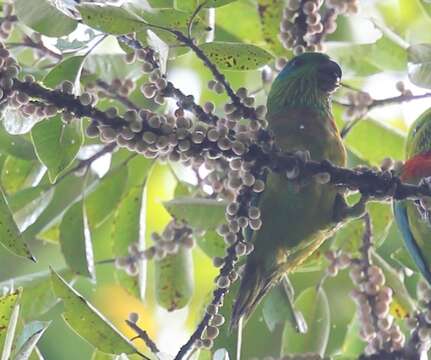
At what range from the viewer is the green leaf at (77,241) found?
226 cm

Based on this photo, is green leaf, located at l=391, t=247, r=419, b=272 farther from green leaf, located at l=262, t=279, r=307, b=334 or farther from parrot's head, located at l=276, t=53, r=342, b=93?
parrot's head, located at l=276, t=53, r=342, b=93

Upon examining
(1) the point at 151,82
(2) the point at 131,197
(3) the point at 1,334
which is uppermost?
(1) the point at 151,82

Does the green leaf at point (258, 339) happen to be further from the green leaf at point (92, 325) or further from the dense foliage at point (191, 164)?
the green leaf at point (92, 325)

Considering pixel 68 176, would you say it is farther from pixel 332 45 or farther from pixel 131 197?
pixel 332 45

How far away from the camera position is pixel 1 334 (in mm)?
1710

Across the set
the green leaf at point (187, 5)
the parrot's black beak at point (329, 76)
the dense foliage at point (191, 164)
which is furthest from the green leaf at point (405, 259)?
the green leaf at point (187, 5)

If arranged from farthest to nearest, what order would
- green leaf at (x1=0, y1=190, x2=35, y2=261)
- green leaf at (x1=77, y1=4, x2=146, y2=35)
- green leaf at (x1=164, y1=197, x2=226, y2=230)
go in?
green leaf at (x1=164, y1=197, x2=226, y2=230)
green leaf at (x1=0, y1=190, x2=35, y2=261)
green leaf at (x1=77, y1=4, x2=146, y2=35)

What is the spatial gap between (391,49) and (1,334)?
4.44 ft

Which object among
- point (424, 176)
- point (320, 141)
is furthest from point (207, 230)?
point (424, 176)

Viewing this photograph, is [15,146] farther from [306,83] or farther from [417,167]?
[417,167]

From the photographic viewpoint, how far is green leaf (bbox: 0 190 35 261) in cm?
174

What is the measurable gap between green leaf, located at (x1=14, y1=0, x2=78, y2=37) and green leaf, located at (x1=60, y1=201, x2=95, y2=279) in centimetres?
61

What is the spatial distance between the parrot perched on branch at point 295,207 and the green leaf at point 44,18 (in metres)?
0.61

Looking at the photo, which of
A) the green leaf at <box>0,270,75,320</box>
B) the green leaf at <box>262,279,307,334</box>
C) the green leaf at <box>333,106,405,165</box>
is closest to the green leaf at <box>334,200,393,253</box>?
the green leaf at <box>333,106,405,165</box>
